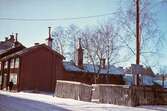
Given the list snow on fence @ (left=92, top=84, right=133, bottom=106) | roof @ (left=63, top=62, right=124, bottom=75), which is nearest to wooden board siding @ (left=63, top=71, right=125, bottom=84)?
roof @ (left=63, top=62, right=124, bottom=75)

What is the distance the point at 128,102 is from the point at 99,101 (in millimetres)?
3185

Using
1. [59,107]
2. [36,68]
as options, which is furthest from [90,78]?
[59,107]

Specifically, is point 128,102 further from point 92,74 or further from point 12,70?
point 92,74

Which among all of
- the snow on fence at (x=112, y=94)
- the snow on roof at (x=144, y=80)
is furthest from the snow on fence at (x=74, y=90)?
the snow on roof at (x=144, y=80)

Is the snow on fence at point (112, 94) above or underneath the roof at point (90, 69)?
underneath

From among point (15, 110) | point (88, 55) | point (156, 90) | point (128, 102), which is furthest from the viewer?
point (88, 55)

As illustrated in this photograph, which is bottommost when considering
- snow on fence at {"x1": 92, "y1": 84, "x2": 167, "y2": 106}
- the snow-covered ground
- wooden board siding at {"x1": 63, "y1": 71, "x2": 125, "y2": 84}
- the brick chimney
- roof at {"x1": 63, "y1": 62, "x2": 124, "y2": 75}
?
the snow-covered ground

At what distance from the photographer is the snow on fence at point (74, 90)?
27.3m

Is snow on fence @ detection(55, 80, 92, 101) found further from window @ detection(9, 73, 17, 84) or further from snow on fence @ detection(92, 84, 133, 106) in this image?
window @ detection(9, 73, 17, 84)

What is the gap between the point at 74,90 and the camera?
28484 mm

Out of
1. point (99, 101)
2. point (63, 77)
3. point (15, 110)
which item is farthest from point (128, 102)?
point (63, 77)

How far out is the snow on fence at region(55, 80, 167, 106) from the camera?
23500mm

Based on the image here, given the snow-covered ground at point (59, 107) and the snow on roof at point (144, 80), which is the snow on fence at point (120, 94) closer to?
the snow-covered ground at point (59, 107)

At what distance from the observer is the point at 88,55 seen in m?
53.5
